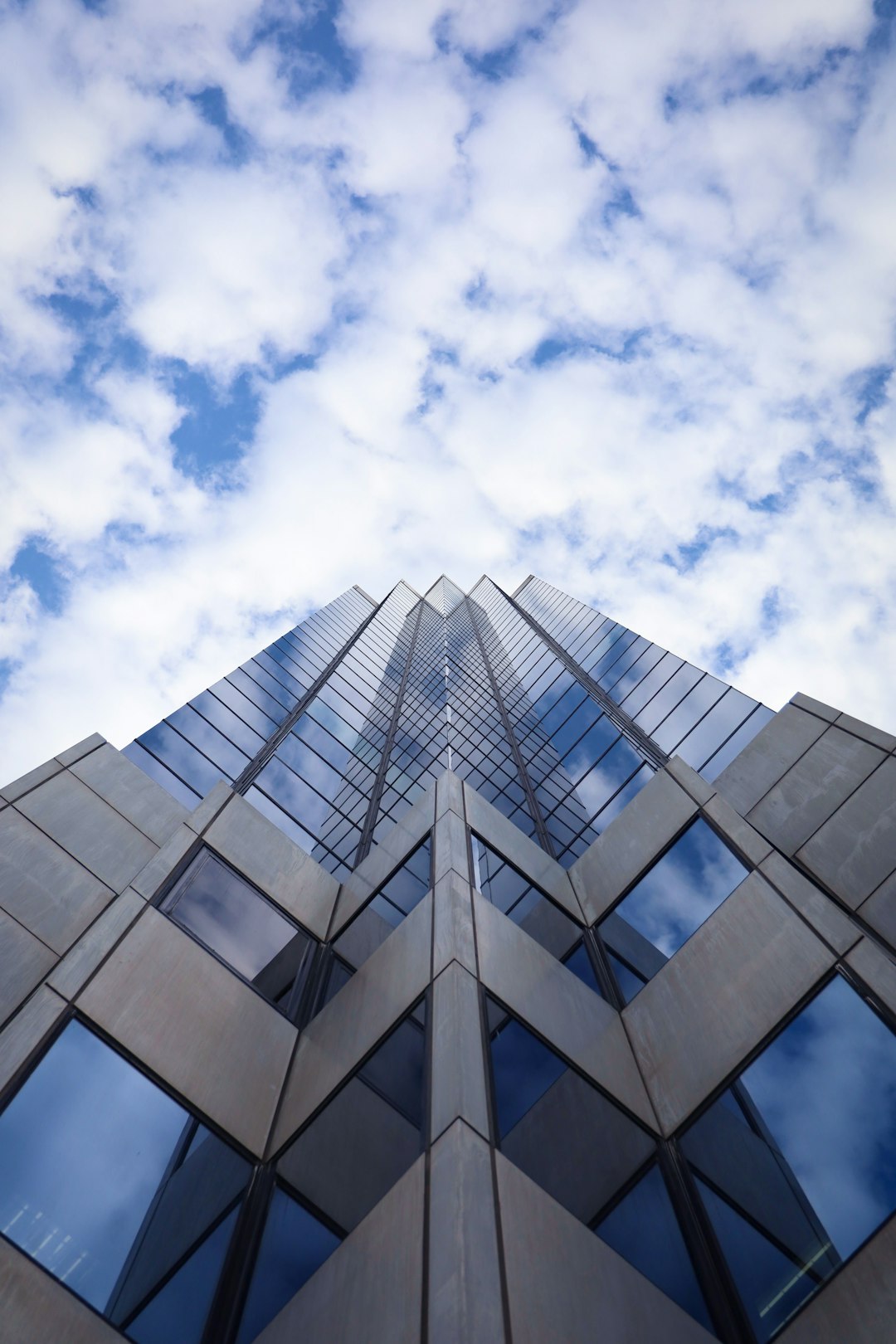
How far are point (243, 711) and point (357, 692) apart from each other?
31.1 feet

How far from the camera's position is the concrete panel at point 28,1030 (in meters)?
7.96

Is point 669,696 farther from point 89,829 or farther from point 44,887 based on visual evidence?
point 44,887

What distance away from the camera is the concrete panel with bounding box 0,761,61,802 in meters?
13.3

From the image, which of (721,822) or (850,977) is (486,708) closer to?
(721,822)

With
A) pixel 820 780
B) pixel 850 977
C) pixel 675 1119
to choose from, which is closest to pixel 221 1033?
pixel 675 1119

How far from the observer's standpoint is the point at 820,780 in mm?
12672

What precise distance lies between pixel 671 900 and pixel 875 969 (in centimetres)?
393

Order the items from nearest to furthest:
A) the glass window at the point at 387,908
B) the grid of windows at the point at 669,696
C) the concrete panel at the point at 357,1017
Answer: the concrete panel at the point at 357,1017 → the glass window at the point at 387,908 → the grid of windows at the point at 669,696

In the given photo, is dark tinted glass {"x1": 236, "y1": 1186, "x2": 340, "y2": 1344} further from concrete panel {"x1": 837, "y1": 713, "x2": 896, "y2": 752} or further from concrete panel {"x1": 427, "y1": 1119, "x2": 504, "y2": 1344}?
concrete panel {"x1": 837, "y1": 713, "x2": 896, "y2": 752}

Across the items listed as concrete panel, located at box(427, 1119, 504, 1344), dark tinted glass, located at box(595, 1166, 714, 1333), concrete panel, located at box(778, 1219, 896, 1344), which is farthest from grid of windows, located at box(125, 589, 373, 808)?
concrete panel, located at box(778, 1219, 896, 1344)

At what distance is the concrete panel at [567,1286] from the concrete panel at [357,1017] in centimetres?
311

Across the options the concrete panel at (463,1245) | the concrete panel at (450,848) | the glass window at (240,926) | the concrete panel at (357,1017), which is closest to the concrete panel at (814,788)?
the concrete panel at (450,848)

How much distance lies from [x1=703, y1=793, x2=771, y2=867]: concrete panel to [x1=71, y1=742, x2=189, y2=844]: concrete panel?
10576mm

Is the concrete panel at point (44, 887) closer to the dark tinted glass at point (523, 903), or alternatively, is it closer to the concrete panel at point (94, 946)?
the concrete panel at point (94, 946)
